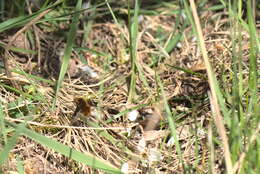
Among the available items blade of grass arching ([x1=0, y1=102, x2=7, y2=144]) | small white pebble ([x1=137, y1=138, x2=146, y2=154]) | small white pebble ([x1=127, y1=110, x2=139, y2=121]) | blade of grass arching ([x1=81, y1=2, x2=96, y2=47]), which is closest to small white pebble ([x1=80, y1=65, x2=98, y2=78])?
blade of grass arching ([x1=81, y1=2, x2=96, y2=47])

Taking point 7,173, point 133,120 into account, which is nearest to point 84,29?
point 133,120

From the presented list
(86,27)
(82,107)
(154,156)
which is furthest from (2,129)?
(86,27)

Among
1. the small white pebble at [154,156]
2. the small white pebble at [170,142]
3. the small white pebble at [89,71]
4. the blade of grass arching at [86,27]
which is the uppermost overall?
the blade of grass arching at [86,27]

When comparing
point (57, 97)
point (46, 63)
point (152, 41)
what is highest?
point (152, 41)

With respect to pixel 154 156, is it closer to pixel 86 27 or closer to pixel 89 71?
pixel 89 71

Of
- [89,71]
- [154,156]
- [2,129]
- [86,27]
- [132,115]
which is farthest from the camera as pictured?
[86,27]

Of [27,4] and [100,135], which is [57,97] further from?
[27,4]

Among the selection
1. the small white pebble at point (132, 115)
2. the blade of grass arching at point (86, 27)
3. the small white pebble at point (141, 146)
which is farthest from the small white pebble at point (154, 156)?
the blade of grass arching at point (86, 27)

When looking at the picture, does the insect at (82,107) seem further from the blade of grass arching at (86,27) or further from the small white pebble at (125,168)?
the blade of grass arching at (86,27)

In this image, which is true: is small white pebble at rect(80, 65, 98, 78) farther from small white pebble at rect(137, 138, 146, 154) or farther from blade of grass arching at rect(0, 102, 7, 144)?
blade of grass arching at rect(0, 102, 7, 144)
